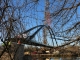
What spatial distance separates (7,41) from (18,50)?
603 mm

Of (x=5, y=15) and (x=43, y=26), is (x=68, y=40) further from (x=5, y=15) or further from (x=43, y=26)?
(x=5, y=15)

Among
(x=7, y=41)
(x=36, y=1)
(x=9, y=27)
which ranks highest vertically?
(x=36, y=1)

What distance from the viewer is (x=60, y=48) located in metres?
7.19

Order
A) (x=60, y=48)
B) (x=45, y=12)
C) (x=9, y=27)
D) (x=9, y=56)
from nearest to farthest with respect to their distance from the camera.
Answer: (x=9, y=27) → (x=9, y=56) → (x=45, y=12) → (x=60, y=48)

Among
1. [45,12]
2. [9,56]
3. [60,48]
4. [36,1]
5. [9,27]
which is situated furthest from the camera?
[60,48]

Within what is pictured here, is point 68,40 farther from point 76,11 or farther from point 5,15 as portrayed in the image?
point 5,15

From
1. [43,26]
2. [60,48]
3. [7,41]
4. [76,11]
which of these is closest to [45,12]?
[43,26]

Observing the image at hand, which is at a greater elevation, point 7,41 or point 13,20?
point 13,20

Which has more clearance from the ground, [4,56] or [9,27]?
[9,27]

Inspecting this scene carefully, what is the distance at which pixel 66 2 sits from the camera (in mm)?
6590

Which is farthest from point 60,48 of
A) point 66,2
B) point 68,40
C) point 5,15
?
point 5,15

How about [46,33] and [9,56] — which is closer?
[9,56]

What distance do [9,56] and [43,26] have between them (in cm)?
173

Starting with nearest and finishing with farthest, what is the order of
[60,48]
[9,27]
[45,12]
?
[9,27] < [45,12] < [60,48]
